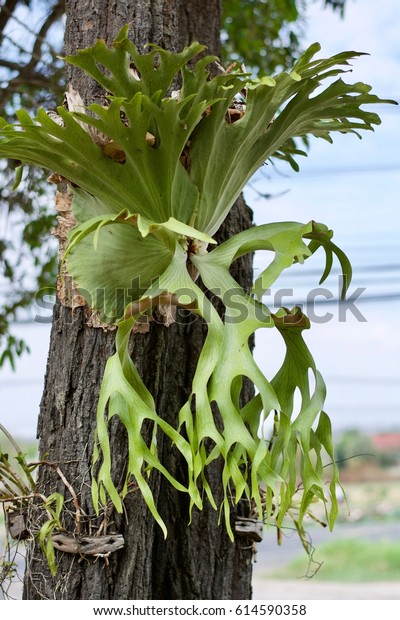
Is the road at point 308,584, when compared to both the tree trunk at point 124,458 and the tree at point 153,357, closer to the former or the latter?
the tree trunk at point 124,458

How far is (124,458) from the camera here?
1012 mm

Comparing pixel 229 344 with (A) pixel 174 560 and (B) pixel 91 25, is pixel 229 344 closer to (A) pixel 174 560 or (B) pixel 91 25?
(A) pixel 174 560

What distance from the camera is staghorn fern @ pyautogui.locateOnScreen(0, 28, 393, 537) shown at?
87cm

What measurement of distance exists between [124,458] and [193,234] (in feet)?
1.25

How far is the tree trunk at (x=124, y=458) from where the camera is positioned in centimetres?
100

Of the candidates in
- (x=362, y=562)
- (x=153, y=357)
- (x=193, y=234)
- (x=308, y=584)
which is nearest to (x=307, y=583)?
(x=308, y=584)

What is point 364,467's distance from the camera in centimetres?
991

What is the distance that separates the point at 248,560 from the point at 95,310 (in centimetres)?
58

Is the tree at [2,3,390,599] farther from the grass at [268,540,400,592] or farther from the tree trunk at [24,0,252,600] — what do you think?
the grass at [268,540,400,592]

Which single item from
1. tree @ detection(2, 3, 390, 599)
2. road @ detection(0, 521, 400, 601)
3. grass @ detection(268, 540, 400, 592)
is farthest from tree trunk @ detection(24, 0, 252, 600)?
grass @ detection(268, 540, 400, 592)

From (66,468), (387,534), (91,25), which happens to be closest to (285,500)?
(66,468)

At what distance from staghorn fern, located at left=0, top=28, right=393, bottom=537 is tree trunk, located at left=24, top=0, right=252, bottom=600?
67 millimetres

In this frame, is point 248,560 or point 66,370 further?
point 248,560

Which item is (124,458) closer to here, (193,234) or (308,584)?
(193,234)
